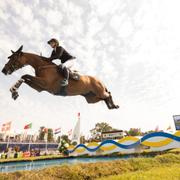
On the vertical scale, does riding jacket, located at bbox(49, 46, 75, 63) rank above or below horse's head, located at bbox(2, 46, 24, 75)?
above

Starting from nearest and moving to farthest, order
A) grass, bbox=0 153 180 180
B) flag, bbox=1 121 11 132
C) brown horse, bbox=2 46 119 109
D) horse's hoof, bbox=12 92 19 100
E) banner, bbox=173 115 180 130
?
horse's hoof, bbox=12 92 19 100
brown horse, bbox=2 46 119 109
grass, bbox=0 153 180 180
banner, bbox=173 115 180 130
flag, bbox=1 121 11 132

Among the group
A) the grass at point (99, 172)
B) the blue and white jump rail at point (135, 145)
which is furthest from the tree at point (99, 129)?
the grass at point (99, 172)

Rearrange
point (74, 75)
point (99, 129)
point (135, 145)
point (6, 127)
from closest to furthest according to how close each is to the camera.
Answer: point (74, 75), point (135, 145), point (6, 127), point (99, 129)

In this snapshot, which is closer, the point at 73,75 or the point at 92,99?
the point at 73,75

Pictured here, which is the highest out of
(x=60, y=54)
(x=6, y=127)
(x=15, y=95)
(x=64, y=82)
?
(x=6, y=127)

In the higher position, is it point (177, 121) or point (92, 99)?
point (177, 121)

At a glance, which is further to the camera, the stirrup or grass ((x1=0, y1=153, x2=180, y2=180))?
grass ((x1=0, y1=153, x2=180, y2=180))

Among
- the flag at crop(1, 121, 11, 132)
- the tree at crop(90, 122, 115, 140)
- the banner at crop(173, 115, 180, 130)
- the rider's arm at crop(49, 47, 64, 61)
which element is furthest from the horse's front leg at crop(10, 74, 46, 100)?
the tree at crop(90, 122, 115, 140)

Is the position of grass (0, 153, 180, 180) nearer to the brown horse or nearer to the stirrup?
the brown horse

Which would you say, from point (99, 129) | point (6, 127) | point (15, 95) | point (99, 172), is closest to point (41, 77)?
point (15, 95)

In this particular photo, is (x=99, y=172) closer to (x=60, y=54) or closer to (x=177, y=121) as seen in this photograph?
(x=60, y=54)

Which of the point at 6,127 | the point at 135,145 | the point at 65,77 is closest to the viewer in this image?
the point at 65,77

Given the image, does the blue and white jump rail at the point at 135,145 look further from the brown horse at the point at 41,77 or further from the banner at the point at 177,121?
the brown horse at the point at 41,77

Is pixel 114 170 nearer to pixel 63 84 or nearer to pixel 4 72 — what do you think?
pixel 63 84
